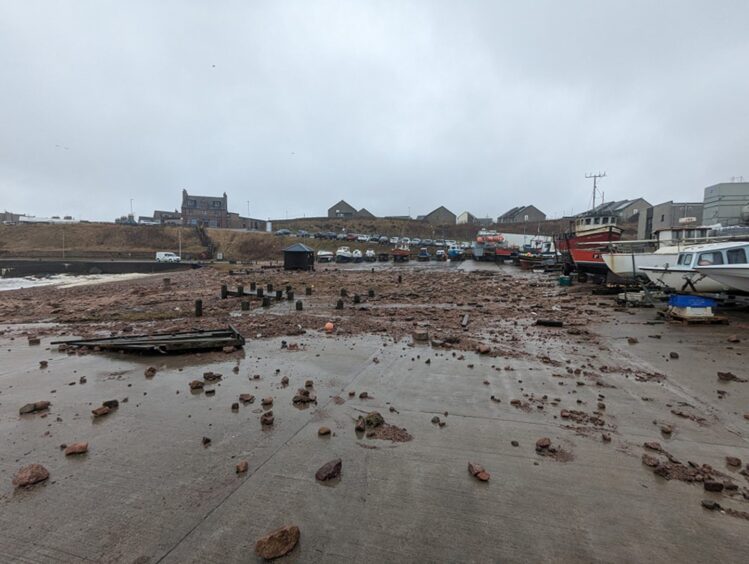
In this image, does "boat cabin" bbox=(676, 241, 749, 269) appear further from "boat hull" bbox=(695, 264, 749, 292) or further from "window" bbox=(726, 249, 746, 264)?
"boat hull" bbox=(695, 264, 749, 292)

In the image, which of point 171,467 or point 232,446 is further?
point 232,446

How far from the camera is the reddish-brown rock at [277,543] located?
278 centimetres

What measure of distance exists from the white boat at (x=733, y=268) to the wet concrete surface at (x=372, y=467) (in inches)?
271

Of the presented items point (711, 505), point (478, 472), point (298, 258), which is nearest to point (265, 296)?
point (478, 472)

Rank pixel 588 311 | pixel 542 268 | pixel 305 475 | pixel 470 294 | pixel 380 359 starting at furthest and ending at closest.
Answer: pixel 542 268
pixel 470 294
pixel 588 311
pixel 380 359
pixel 305 475

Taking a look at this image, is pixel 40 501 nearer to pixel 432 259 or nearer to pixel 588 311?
pixel 588 311

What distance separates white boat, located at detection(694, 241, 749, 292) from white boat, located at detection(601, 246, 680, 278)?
3.36 meters

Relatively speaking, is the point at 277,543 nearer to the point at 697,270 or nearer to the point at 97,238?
the point at 697,270

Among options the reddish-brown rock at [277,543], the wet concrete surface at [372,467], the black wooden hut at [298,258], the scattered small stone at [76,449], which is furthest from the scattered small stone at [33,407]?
the black wooden hut at [298,258]

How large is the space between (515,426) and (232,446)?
11.0ft

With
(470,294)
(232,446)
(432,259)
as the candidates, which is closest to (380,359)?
(232,446)

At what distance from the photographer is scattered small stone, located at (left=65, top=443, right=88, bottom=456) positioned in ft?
13.8

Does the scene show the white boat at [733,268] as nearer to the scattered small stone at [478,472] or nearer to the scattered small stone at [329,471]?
the scattered small stone at [478,472]

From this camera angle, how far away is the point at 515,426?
486 cm
